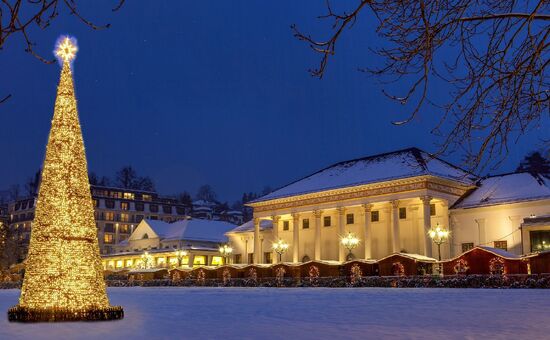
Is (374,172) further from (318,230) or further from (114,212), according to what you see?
(114,212)

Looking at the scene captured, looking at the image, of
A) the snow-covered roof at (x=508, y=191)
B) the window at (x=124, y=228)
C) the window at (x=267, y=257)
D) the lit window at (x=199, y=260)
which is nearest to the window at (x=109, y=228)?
the window at (x=124, y=228)

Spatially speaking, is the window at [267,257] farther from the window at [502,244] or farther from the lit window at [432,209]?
the window at [502,244]

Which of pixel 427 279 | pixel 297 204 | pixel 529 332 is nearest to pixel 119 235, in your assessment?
pixel 297 204

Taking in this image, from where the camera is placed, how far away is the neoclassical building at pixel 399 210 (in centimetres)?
5031

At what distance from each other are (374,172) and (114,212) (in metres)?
73.6

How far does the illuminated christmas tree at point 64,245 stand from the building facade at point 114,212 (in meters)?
98.5

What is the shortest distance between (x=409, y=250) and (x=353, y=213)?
7.13 metres

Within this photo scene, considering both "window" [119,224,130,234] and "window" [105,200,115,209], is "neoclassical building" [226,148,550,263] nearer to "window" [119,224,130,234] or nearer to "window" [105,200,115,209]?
"window" [119,224,130,234]

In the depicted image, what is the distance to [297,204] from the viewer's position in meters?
62.8

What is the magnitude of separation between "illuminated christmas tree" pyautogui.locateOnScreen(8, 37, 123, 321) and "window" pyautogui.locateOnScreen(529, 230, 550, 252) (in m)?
36.9

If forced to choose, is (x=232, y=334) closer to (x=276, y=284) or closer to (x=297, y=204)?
(x=276, y=284)

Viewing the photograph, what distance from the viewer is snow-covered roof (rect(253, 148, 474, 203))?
54062 millimetres

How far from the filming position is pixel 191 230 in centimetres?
8650

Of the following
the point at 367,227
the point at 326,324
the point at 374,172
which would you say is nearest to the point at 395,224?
the point at 367,227
